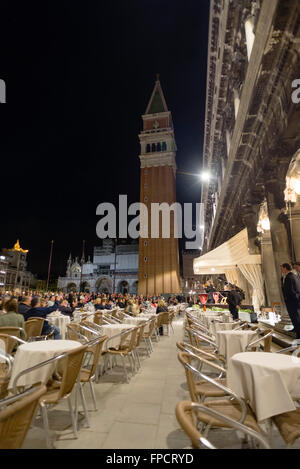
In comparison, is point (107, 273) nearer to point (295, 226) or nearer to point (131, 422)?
point (295, 226)

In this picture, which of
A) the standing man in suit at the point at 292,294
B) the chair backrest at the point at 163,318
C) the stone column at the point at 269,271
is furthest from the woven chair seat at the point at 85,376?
the stone column at the point at 269,271

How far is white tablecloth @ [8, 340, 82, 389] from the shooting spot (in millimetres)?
2436

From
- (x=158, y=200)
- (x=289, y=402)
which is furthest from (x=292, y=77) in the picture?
(x=158, y=200)

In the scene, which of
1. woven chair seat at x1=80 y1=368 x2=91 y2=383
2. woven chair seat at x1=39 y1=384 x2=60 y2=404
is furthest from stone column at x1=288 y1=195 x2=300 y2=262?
woven chair seat at x1=39 y1=384 x2=60 y2=404

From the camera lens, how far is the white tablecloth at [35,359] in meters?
2.44

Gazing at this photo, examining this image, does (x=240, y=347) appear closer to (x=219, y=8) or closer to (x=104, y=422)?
(x=104, y=422)

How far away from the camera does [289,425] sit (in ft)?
6.07

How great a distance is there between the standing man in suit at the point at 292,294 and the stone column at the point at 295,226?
165 cm

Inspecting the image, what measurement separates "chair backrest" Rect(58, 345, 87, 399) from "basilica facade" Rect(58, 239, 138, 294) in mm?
62239

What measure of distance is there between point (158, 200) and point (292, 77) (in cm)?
3795

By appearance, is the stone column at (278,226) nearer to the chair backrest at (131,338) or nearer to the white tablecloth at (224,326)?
the white tablecloth at (224,326)

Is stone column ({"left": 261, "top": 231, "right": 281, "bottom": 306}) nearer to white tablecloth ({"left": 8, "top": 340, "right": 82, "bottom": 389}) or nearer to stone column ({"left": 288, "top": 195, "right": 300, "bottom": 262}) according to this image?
stone column ({"left": 288, "top": 195, "right": 300, "bottom": 262})

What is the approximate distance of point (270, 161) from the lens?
20.7 feet
